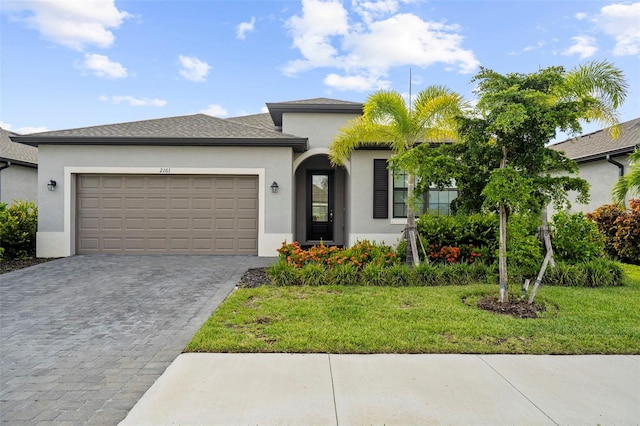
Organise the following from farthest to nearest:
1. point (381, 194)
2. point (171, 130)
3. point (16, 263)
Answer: point (381, 194)
point (171, 130)
point (16, 263)

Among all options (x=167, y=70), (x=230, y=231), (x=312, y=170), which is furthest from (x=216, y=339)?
(x=167, y=70)

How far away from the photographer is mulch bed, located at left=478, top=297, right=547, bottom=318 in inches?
198

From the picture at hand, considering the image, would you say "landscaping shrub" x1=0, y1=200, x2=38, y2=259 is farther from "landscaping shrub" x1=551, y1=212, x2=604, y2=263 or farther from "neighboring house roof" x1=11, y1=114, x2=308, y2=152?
"landscaping shrub" x1=551, y1=212, x2=604, y2=263

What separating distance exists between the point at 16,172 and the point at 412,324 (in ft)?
49.7

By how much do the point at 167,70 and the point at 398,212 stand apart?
10.7m

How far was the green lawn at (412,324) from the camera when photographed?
12.8 feet

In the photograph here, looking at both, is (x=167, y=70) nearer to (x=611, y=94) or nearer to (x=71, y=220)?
(x=71, y=220)

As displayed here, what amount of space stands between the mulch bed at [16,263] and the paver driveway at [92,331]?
0.55 m

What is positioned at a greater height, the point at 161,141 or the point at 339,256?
the point at 161,141

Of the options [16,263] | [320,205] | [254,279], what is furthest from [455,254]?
[16,263]

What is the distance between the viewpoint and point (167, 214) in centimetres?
1066

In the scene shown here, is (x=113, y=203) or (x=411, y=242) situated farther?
(x=113, y=203)

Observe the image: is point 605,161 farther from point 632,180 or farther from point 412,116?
point 412,116

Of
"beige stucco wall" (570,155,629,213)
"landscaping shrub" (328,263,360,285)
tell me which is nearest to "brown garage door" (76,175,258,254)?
"landscaping shrub" (328,263,360,285)
